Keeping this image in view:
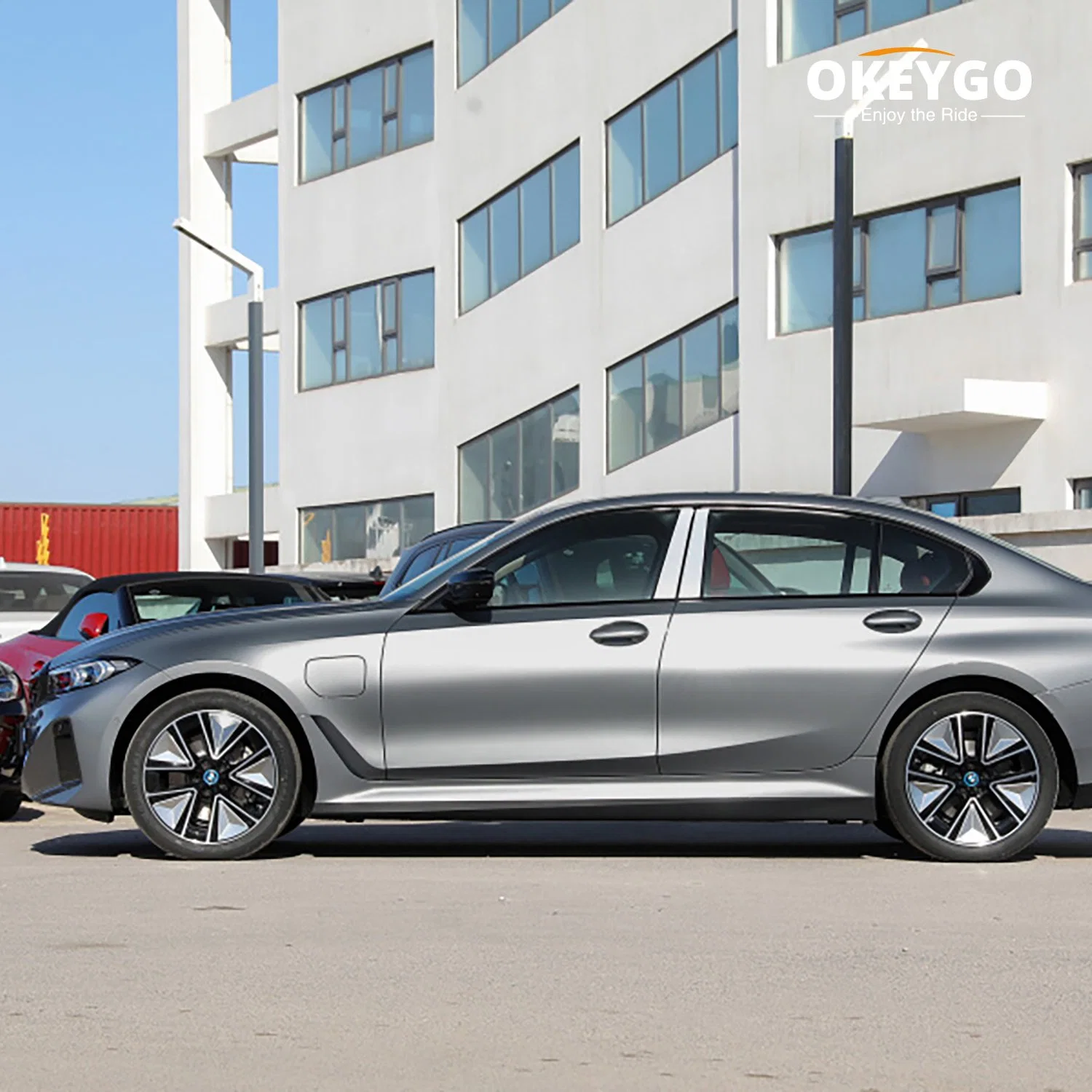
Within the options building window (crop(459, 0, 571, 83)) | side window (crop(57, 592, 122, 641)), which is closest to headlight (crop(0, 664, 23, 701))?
side window (crop(57, 592, 122, 641))

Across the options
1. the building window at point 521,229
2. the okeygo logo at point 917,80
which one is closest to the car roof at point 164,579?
the okeygo logo at point 917,80

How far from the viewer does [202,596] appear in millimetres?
14180

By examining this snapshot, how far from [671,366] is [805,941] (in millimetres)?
25070

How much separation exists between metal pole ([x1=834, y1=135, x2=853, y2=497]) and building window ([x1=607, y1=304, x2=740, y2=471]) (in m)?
10.5

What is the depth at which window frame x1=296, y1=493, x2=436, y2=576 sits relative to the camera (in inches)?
1602

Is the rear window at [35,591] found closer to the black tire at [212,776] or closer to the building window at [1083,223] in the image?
the black tire at [212,776]

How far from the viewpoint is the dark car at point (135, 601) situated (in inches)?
550

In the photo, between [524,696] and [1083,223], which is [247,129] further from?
[524,696]

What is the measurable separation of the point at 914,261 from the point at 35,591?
13144mm

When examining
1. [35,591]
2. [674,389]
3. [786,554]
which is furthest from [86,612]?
[674,389]

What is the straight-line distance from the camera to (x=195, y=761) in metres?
9.27

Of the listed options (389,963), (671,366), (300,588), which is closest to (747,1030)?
(389,963)

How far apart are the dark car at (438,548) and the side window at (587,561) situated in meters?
3.52

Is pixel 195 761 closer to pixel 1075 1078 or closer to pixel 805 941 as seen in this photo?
pixel 805 941
